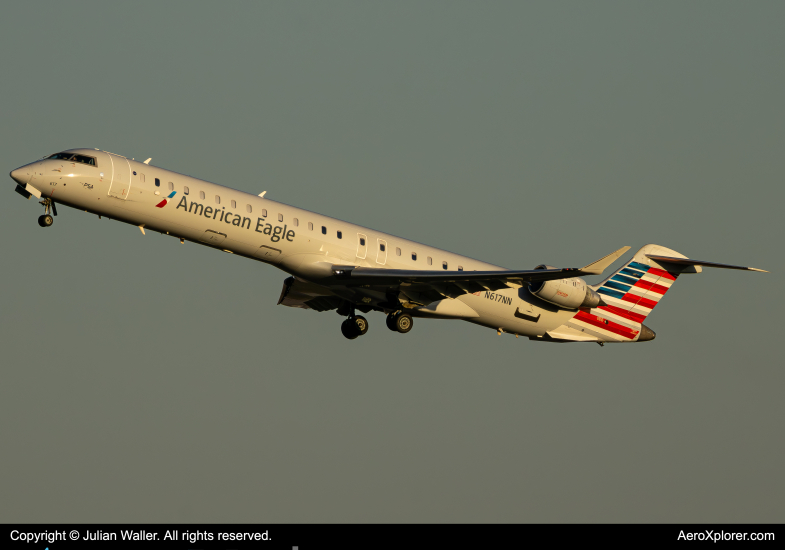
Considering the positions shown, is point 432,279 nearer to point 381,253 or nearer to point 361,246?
point 381,253

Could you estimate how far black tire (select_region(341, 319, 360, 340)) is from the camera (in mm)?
30875

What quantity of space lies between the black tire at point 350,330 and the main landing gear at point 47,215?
31.0ft

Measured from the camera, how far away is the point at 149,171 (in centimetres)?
2591

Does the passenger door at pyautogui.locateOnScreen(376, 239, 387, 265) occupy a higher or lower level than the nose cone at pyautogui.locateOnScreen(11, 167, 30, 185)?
lower

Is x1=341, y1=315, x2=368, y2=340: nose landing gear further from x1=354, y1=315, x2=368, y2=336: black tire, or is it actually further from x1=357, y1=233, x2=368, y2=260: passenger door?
x1=357, y1=233, x2=368, y2=260: passenger door

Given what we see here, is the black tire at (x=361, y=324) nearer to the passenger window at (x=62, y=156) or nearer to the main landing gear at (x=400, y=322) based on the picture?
the main landing gear at (x=400, y=322)

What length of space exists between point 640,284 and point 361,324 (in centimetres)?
924

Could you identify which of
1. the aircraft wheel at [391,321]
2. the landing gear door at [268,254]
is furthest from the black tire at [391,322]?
the landing gear door at [268,254]

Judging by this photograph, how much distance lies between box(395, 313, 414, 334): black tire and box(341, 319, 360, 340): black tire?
1.95 m

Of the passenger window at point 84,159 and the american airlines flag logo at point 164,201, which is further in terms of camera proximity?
the american airlines flag logo at point 164,201

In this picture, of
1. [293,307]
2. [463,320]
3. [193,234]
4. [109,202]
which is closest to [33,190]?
[109,202]

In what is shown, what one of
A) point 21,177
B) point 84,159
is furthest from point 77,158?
point 21,177

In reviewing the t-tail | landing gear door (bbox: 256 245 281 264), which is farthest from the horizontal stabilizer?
landing gear door (bbox: 256 245 281 264)

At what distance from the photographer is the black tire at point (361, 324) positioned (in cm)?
3089
